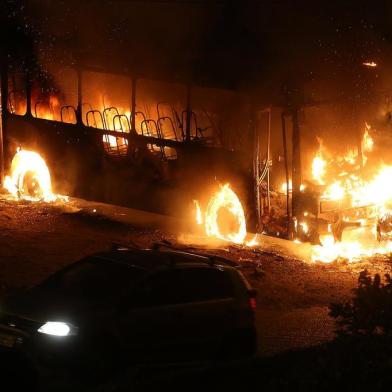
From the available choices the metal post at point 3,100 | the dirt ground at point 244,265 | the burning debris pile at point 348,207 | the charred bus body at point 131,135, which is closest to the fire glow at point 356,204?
the burning debris pile at point 348,207

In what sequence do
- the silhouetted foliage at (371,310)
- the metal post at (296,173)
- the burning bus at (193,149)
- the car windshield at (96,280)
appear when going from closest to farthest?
1. the silhouetted foliage at (371,310)
2. the car windshield at (96,280)
3. the metal post at (296,173)
4. the burning bus at (193,149)

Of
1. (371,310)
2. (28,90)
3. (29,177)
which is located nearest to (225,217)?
(29,177)

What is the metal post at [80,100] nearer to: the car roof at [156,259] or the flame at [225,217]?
the flame at [225,217]

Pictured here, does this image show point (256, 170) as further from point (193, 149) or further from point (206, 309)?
point (206, 309)

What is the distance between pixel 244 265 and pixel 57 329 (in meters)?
6.27

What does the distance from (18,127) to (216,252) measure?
7.66 metres

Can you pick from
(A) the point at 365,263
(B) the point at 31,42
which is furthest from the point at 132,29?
(A) the point at 365,263

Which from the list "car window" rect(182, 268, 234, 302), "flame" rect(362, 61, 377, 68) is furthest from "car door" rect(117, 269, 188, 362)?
"flame" rect(362, 61, 377, 68)

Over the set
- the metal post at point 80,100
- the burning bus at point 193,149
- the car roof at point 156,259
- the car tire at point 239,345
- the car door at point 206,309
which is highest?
the metal post at point 80,100

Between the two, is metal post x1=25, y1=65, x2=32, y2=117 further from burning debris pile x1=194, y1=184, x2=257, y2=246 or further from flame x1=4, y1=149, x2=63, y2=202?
burning debris pile x1=194, y1=184, x2=257, y2=246

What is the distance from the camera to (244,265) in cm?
1525

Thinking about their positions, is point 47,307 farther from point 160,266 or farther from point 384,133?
point 384,133

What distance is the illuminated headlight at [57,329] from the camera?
30.6 feet

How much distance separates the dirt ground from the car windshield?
205cm
